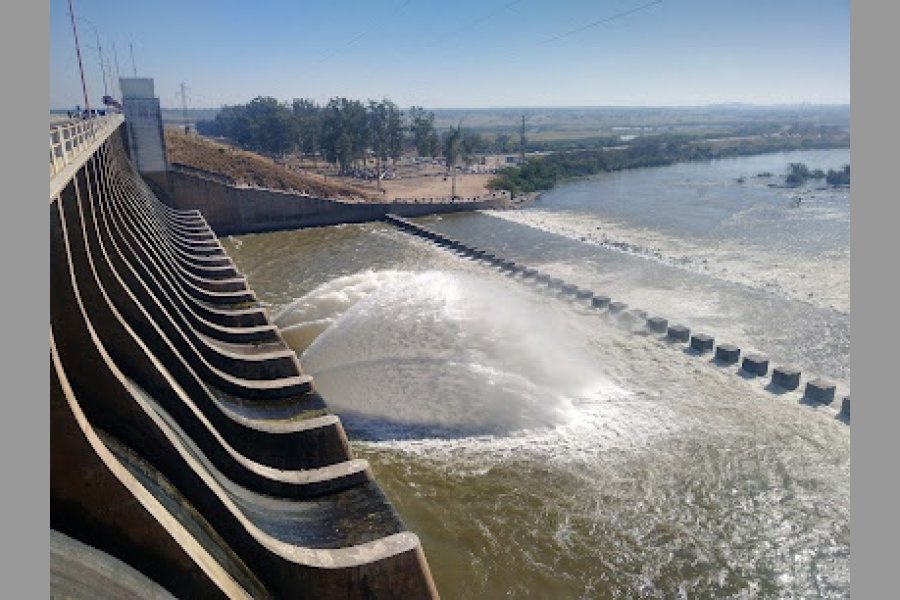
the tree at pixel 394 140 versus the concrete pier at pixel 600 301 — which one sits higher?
the tree at pixel 394 140

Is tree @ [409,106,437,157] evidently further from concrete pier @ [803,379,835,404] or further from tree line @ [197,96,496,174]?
concrete pier @ [803,379,835,404]

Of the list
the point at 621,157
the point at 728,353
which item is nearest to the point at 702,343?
the point at 728,353

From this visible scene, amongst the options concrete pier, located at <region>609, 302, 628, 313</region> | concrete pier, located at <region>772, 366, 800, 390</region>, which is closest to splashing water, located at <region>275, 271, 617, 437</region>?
concrete pier, located at <region>609, 302, 628, 313</region>

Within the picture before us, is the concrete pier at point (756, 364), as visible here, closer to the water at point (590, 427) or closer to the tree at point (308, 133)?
the water at point (590, 427)

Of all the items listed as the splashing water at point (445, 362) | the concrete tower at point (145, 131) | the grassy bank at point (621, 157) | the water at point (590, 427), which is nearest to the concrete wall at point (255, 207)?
the concrete tower at point (145, 131)

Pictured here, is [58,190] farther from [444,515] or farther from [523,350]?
[523,350]

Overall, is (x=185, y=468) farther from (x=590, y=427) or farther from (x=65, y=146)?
(x=590, y=427)

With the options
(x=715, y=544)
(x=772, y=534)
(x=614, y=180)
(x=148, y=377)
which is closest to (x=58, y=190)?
(x=148, y=377)
